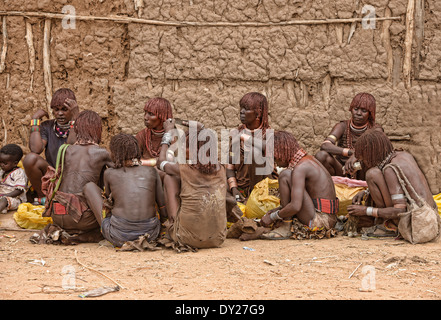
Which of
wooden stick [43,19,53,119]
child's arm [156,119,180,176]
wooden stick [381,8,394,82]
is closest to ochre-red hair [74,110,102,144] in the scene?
child's arm [156,119,180,176]

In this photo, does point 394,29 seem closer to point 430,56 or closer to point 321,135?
point 430,56

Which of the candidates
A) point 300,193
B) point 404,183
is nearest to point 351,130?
point 404,183

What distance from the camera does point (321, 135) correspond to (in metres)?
7.97

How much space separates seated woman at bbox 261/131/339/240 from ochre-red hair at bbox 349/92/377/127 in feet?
5.31

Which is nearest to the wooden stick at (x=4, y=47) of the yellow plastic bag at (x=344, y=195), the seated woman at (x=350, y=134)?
the seated woman at (x=350, y=134)

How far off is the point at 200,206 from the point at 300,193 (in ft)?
3.34

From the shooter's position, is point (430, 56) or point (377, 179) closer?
point (377, 179)

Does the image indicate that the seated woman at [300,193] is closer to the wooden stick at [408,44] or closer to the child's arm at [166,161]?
the child's arm at [166,161]

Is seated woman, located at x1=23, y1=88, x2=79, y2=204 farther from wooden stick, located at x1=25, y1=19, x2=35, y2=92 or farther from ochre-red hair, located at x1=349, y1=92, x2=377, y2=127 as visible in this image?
ochre-red hair, located at x1=349, y1=92, x2=377, y2=127

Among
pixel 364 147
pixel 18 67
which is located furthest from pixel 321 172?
pixel 18 67

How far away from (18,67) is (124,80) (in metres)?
1.45
